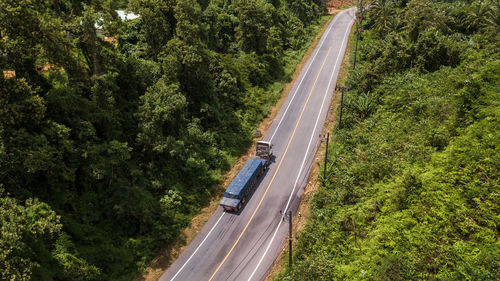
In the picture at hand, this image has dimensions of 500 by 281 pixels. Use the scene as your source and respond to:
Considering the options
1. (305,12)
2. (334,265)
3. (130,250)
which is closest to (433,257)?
(334,265)

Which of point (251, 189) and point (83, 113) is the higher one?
point (83, 113)

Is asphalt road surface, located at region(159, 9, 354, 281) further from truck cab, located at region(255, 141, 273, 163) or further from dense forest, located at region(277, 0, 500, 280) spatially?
dense forest, located at region(277, 0, 500, 280)

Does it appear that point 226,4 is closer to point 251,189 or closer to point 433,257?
point 251,189

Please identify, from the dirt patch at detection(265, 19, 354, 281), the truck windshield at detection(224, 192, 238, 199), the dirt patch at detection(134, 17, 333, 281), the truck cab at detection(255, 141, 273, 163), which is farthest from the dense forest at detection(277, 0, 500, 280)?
the dirt patch at detection(134, 17, 333, 281)

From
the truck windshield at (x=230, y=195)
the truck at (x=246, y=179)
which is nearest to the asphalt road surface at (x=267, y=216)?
the truck at (x=246, y=179)

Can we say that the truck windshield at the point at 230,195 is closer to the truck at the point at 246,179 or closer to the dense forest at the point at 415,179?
the truck at the point at 246,179

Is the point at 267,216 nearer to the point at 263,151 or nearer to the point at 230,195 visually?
the point at 230,195
